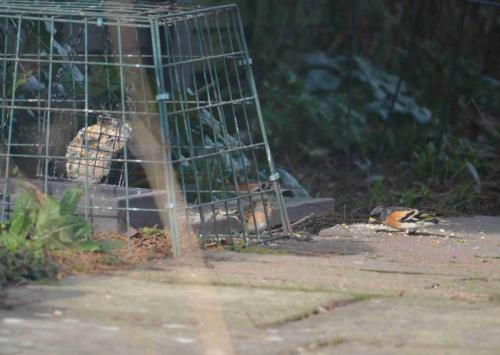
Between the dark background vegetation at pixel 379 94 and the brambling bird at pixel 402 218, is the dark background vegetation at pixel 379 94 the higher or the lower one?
the higher one

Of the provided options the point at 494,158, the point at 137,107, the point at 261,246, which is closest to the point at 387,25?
the point at 494,158

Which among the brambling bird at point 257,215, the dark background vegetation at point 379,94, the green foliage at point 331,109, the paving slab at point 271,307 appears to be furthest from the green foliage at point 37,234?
the green foliage at point 331,109

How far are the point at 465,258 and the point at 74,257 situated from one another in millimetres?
1711

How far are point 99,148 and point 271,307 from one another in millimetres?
2284

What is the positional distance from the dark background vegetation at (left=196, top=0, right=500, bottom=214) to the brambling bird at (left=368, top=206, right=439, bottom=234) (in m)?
0.87

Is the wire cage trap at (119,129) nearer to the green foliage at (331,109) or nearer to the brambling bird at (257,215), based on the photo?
the brambling bird at (257,215)

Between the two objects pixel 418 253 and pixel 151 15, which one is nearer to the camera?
pixel 151 15

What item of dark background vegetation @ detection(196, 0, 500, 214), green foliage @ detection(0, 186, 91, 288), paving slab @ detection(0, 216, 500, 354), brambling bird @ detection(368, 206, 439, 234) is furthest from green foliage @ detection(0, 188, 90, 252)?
dark background vegetation @ detection(196, 0, 500, 214)

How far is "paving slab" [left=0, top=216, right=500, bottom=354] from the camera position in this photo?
3066 mm

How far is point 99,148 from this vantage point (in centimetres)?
561

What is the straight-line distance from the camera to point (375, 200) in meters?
6.68

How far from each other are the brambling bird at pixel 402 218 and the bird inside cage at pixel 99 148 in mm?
1348

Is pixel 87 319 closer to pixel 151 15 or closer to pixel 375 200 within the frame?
pixel 151 15

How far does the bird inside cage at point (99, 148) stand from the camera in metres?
5.55
